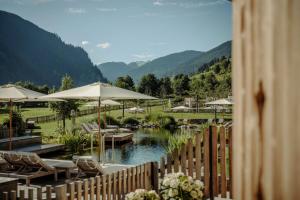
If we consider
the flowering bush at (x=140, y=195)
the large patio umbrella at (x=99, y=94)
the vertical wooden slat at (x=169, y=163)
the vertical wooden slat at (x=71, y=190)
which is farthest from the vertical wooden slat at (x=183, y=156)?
the large patio umbrella at (x=99, y=94)

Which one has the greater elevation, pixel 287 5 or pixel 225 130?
pixel 287 5

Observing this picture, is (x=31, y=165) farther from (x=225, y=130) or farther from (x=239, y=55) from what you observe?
(x=239, y=55)

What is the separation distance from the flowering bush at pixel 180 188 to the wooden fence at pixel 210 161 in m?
1.74

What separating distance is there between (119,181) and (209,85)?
76.4m

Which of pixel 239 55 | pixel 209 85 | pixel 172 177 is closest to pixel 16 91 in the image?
pixel 172 177

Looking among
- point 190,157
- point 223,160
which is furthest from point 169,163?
point 223,160

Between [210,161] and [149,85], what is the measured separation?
265 feet

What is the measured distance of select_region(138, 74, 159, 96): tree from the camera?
289ft

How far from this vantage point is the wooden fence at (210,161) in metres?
7.48

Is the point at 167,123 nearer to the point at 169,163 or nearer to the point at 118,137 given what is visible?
the point at 118,137

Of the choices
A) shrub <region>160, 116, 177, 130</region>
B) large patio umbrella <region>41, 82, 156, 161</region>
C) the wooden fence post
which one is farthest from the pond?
shrub <region>160, 116, 177, 130</region>

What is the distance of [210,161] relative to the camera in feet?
25.2

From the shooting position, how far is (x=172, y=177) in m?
5.79

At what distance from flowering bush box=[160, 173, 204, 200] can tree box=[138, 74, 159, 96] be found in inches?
3186
